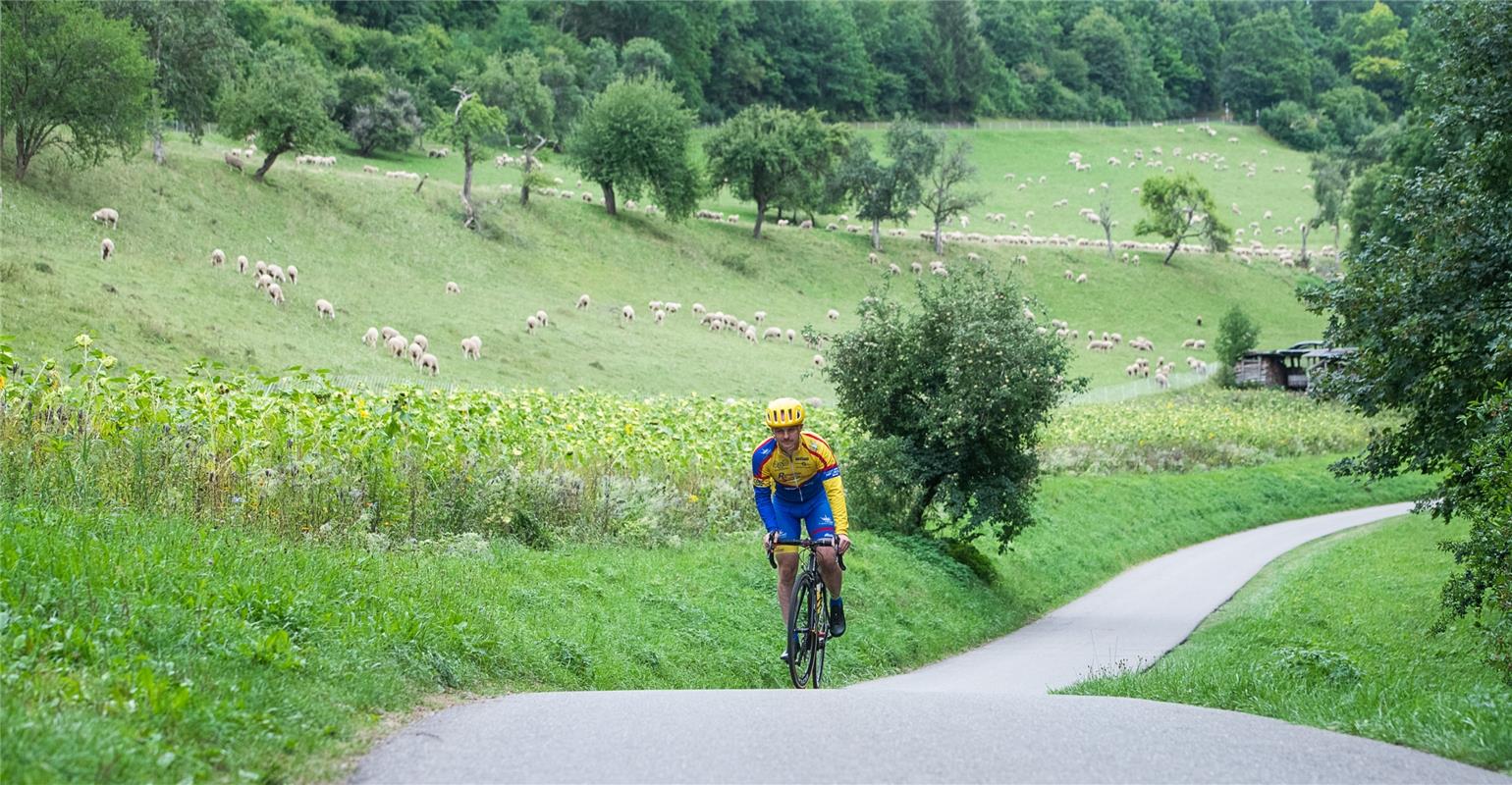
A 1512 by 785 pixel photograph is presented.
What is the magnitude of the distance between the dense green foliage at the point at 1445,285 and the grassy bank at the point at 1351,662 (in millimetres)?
2057

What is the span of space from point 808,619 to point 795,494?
1.14 m

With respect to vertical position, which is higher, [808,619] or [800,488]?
[800,488]

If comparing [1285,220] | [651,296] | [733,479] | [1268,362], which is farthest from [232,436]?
[1285,220]

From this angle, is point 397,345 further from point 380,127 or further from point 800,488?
point 380,127

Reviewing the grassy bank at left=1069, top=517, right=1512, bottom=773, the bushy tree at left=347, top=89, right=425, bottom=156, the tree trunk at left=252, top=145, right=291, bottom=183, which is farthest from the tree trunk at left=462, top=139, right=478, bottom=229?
the grassy bank at left=1069, top=517, right=1512, bottom=773

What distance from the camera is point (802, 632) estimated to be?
1189 centimetres

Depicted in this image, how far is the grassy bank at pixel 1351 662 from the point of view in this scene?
8.59 metres

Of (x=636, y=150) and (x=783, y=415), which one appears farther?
(x=636, y=150)

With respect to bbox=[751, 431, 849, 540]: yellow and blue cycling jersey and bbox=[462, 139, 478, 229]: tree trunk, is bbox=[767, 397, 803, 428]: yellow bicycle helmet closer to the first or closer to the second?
bbox=[751, 431, 849, 540]: yellow and blue cycling jersey

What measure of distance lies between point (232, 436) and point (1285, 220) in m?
120

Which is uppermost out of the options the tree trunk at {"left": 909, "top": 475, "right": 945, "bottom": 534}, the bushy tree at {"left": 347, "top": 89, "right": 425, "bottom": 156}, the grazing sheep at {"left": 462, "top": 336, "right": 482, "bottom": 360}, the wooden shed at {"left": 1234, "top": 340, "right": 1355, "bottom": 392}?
the bushy tree at {"left": 347, "top": 89, "right": 425, "bottom": 156}

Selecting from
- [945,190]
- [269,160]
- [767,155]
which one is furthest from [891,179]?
[269,160]

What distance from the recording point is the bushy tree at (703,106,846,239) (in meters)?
86.5

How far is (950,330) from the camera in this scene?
74.3 ft
